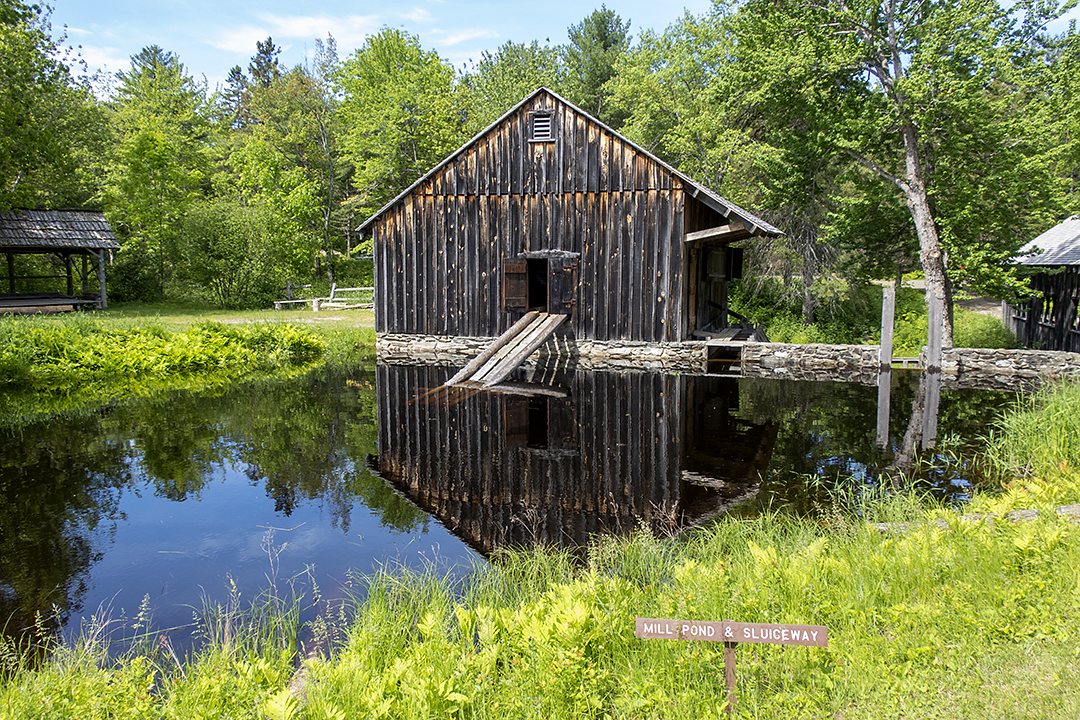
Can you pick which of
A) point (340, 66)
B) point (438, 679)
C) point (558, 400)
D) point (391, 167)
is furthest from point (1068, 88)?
point (340, 66)

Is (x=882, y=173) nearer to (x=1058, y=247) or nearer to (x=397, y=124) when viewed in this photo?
(x=1058, y=247)

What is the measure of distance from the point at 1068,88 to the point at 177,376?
1946 cm

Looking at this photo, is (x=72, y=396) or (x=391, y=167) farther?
(x=391, y=167)

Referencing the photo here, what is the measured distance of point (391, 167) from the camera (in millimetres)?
35188

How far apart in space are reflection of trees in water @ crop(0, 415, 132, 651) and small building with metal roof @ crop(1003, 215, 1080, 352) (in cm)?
1868

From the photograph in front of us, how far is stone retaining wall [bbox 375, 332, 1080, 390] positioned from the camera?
14930 millimetres

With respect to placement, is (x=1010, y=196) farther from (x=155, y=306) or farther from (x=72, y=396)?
(x=155, y=306)

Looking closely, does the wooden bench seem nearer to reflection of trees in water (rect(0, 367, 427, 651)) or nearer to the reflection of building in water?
reflection of trees in water (rect(0, 367, 427, 651))

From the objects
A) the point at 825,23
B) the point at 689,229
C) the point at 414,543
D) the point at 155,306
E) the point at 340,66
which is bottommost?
the point at 414,543

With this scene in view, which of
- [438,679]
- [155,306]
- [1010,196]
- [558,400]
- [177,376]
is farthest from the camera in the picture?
[155,306]

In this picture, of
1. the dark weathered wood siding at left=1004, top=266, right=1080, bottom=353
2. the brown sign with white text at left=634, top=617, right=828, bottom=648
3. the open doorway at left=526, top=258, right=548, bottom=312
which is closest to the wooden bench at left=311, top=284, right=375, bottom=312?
the open doorway at left=526, top=258, right=548, bottom=312

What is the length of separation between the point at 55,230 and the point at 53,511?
78.3 ft

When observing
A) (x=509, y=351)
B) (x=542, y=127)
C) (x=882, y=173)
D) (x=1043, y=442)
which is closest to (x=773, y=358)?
(x=882, y=173)

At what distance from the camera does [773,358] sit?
17.0m
